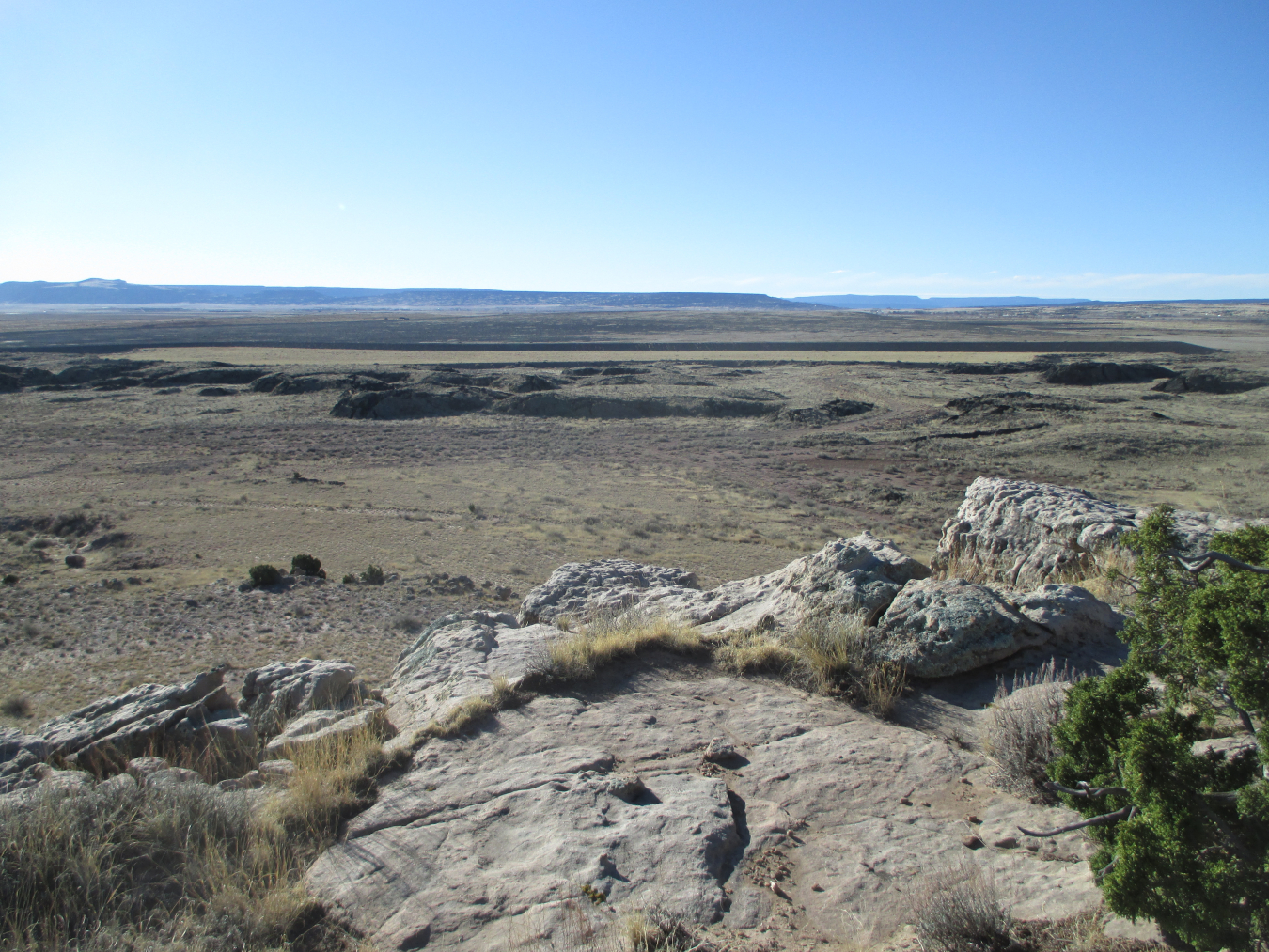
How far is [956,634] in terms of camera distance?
5.77 m

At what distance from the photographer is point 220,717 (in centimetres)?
620

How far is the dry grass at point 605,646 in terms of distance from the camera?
610 centimetres

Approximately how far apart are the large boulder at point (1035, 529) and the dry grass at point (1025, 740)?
12.5ft

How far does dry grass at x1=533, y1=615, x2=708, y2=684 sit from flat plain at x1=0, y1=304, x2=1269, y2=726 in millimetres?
3997

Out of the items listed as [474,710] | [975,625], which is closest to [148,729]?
[474,710]

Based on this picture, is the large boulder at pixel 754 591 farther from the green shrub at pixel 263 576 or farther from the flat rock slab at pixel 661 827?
the green shrub at pixel 263 576

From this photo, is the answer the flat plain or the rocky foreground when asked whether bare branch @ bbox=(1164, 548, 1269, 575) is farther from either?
the flat plain

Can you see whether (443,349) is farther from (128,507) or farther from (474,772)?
(474,772)

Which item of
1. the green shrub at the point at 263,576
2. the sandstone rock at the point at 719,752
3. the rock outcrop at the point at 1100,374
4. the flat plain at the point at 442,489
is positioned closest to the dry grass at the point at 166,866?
the sandstone rock at the point at 719,752

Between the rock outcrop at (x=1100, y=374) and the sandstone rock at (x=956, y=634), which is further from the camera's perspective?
the rock outcrop at (x=1100, y=374)

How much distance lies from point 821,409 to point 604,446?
39.5 ft

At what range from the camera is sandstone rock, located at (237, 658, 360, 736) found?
6.68 meters

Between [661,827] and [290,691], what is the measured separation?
14.7 ft

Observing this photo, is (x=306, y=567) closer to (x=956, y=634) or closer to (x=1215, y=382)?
(x=956, y=634)
